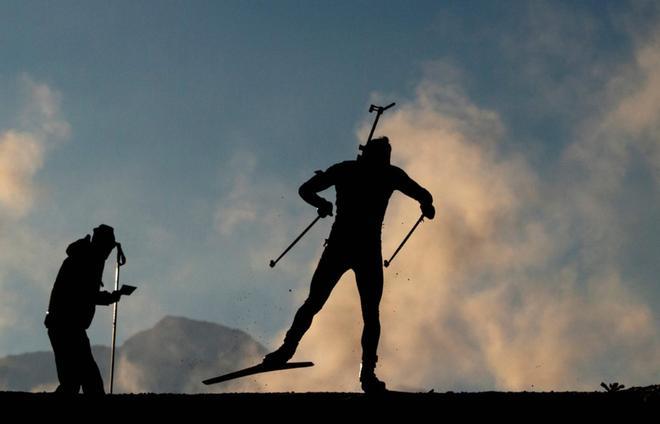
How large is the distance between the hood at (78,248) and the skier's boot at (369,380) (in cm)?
366

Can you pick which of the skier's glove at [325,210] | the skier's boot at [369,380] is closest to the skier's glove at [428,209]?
the skier's glove at [325,210]

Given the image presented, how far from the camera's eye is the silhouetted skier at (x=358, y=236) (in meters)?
9.36

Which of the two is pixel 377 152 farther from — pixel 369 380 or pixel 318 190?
pixel 369 380

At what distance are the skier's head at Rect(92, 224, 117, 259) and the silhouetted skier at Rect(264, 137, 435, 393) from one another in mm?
2531

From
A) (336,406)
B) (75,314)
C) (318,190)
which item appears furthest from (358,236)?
(75,314)

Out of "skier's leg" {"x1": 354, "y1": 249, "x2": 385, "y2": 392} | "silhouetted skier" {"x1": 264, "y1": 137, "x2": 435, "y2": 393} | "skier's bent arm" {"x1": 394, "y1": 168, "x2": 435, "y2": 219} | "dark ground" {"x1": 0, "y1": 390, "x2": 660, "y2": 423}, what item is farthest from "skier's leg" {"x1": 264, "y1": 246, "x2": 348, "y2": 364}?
"dark ground" {"x1": 0, "y1": 390, "x2": 660, "y2": 423}

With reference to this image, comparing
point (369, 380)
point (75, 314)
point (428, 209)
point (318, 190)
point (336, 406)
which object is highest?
point (318, 190)

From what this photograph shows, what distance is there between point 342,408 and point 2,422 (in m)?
2.59

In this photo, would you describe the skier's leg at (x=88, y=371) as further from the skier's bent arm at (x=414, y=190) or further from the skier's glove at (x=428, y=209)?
the skier's glove at (x=428, y=209)

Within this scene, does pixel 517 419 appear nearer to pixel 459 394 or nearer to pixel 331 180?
pixel 459 394

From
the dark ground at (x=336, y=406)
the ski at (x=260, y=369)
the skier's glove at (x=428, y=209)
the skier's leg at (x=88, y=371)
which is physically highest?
the skier's glove at (x=428, y=209)

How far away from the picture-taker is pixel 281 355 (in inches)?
369

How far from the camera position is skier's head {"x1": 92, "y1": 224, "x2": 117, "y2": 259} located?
10430mm

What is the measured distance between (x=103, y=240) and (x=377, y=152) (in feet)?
11.5
